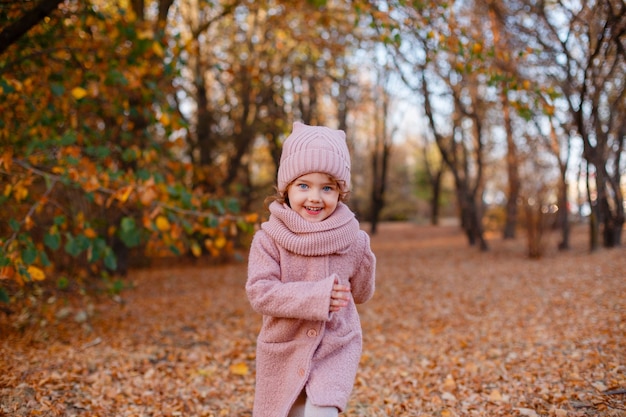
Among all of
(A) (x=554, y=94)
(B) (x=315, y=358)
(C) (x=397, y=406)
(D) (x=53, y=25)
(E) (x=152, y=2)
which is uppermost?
(E) (x=152, y=2)

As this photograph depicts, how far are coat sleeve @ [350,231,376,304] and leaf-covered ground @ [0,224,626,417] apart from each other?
1376mm

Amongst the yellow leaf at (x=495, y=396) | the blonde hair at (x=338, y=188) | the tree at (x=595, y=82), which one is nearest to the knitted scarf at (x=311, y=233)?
the blonde hair at (x=338, y=188)

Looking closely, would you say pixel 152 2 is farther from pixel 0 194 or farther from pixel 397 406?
pixel 397 406

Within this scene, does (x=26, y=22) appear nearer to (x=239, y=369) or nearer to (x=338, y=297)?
(x=239, y=369)

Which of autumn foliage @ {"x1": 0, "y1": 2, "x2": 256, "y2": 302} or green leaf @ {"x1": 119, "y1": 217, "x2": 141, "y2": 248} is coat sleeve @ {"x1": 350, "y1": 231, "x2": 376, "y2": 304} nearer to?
autumn foliage @ {"x1": 0, "y1": 2, "x2": 256, "y2": 302}

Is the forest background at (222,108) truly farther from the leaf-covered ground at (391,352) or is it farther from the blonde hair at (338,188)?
the blonde hair at (338,188)

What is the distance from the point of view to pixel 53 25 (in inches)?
188

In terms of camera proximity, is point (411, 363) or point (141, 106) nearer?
point (411, 363)

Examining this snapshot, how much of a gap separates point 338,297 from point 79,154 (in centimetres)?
349

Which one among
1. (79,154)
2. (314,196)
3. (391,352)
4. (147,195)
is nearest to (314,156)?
(314,196)

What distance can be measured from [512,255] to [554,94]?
20.4ft

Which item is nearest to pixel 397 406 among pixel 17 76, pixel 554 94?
pixel 554 94

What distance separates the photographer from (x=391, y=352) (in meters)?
4.68

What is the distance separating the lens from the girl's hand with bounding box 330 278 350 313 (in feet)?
6.76
